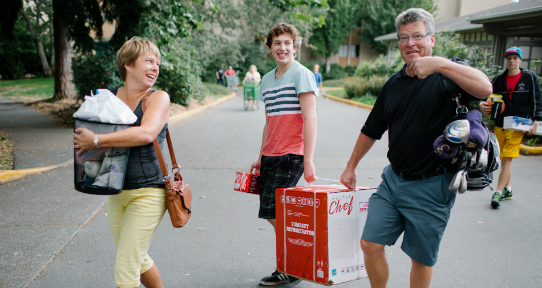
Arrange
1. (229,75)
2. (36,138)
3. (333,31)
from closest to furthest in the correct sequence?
(36,138) → (229,75) → (333,31)

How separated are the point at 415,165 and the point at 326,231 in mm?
685

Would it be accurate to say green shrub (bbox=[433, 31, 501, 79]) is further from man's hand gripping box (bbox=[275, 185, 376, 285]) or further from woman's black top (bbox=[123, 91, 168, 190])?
woman's black top (bbox=[123, 91, 168, 190])

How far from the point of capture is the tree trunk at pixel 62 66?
1435cm

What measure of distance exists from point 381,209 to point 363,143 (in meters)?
0.48

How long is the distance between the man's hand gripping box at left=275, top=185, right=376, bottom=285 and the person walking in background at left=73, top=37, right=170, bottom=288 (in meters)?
0.88

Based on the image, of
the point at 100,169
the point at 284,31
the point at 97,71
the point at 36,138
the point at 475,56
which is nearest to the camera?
the point at 100,169

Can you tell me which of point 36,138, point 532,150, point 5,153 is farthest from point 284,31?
point 36,138

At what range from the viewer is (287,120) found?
3070 mm

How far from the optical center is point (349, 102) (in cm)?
2069

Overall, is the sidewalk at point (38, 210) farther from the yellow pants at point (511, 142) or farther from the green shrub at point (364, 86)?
the green shrub at point (364, 86)

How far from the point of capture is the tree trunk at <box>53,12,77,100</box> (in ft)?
47.1

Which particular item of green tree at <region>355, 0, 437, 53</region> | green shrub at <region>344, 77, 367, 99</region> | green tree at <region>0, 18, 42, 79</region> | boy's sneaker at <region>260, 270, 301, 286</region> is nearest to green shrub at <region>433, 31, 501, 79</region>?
green shrub at <region>344, 77, 367, 99</region>

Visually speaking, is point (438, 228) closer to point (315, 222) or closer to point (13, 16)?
point (315, 222)

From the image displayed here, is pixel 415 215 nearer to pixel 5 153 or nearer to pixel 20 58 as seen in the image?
pixel 5 153
